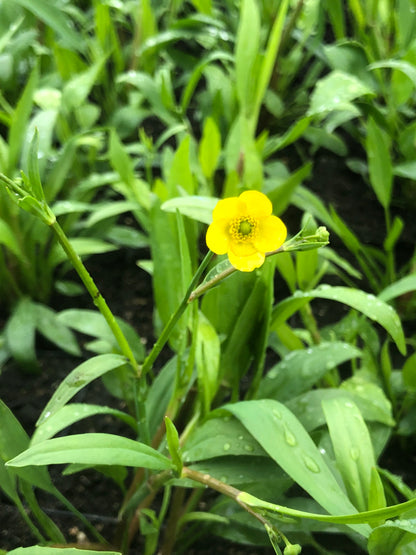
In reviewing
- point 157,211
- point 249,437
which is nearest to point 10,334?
point 157,211

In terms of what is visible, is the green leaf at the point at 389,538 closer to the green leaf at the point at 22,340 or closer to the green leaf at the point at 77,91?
the green leaf at the point at 22,340

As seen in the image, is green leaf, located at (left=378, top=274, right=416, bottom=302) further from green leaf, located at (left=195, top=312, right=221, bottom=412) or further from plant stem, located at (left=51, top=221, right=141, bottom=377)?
plant stem, located at (left=51, top=221, right=141, bottom=377)

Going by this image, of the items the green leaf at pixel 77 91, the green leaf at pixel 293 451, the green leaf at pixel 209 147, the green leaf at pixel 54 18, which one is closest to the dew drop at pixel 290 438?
the green leaf at pixel 293 451

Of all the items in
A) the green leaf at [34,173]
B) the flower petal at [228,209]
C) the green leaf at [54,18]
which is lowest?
the flower petal at [228,209]

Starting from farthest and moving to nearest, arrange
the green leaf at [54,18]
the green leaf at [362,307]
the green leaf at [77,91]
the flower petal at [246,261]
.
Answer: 1. the green leaf at [54,18]
2. the green leaf at [77,91]
3. the green leaf at [362,307]
4. the flower petal at [246,261]

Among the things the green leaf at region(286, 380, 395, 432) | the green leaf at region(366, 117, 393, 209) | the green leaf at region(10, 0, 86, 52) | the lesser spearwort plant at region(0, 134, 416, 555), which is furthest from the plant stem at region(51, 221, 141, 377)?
the green leaf at region(10, 0, 86, 52)

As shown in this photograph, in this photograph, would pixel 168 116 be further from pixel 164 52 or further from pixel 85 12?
pixel 85 12

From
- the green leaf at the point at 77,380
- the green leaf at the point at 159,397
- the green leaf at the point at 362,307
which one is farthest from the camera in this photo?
the green leaf at the point at 159,397
